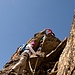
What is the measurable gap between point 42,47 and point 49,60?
9.00ft

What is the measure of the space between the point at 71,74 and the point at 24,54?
5.47 m

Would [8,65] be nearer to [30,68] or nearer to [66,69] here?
[30,68]

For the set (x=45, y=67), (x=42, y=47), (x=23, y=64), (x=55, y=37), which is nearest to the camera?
(x=23, y=64)

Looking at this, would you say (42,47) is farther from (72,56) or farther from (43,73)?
(72,56)

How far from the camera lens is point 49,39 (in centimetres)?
2819

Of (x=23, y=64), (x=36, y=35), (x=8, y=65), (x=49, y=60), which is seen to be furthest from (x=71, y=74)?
(x=36, y=35)

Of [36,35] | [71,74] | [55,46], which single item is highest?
[36,35]

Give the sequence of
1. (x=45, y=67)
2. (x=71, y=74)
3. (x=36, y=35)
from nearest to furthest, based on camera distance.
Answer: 1. (x=71, y=74)
2. (x=45, y=67)
3. (x=36, y=35)

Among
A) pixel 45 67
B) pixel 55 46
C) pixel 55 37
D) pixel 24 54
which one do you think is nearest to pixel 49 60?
pixel 45 67

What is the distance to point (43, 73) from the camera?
22.9m

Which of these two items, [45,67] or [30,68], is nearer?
[30,68]

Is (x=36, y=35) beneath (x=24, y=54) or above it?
above

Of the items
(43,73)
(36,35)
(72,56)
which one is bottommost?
(72,56)

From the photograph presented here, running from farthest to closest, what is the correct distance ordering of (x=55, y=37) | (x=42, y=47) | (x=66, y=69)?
(x=55, y=37), (x=42, y=47), (x=66, y=69)
